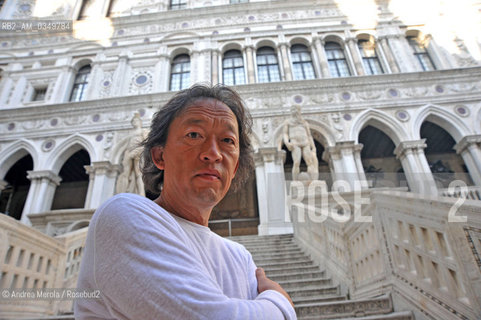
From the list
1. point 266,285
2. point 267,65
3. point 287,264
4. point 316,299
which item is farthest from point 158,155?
point 267,65

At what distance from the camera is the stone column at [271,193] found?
8633 millimetres

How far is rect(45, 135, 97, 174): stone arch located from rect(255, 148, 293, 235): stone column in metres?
6.79

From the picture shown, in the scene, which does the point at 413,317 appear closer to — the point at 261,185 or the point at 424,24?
the point at 261,185

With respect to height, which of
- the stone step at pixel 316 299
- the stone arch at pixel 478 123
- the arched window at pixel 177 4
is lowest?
the stone step at pixel 316 299

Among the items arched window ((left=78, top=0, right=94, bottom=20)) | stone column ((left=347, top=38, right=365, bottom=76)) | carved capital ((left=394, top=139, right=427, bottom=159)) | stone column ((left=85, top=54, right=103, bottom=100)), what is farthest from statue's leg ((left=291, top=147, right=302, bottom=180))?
arched window ((left=78, top=0, right=94, bottom=20))

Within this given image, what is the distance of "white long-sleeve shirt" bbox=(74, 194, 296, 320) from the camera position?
58 cm

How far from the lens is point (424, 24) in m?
12.9

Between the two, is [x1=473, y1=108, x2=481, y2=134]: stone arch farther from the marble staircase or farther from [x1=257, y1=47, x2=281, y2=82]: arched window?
the marble staircase

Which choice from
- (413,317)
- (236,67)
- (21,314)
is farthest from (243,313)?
(236,67)

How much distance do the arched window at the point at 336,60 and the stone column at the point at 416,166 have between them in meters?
4.54

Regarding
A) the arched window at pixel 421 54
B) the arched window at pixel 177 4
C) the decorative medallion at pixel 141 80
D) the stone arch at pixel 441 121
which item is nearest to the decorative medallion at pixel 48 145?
the decorative medallion at pixel 141 80

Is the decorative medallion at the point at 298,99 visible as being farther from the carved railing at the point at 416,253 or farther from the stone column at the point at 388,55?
the carved railing at the point at 416,253

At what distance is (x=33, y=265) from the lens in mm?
3727

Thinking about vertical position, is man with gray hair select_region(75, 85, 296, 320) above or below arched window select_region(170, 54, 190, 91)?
below
